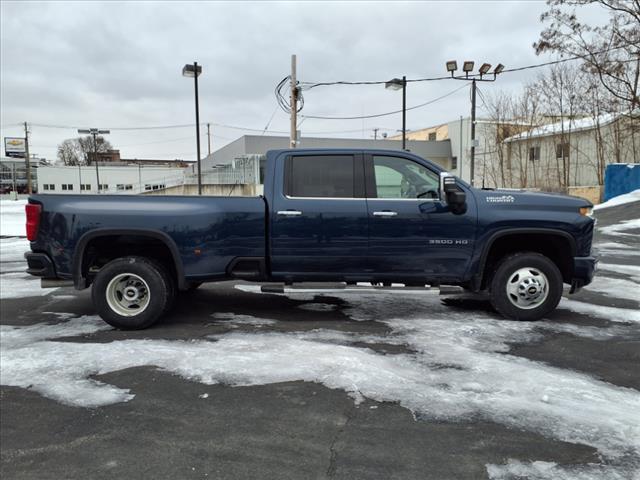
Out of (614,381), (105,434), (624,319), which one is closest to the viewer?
(105,434)

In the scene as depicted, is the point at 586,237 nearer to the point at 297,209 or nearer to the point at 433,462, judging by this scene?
the point at 297,209

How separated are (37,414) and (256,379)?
Result: 155cm

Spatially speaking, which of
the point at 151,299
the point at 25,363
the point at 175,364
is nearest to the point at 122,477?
the point at 175,364

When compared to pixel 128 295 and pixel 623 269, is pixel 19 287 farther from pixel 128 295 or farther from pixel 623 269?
pixel 623 269

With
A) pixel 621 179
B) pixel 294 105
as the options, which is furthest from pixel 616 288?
pixel 621 179

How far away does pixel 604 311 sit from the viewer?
6.16m

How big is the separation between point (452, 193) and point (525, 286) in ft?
4.53

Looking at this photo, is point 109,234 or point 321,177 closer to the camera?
point 109,234

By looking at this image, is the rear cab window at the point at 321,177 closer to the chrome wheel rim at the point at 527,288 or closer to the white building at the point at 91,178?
the chrome wheel rim at the point at 527,288

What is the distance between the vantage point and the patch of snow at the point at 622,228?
601 inches

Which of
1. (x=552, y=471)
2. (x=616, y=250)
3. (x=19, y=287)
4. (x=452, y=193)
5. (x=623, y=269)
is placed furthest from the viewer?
(x=616, y=250)

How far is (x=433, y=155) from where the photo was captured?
47.1 meters

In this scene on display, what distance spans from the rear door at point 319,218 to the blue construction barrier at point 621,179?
2268 cm

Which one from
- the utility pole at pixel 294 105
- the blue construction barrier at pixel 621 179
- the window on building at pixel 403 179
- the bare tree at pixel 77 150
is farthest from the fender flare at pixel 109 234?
the bare tree at pixel 77 150
